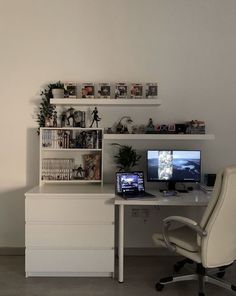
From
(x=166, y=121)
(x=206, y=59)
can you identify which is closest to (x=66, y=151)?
(x=166, y=121)

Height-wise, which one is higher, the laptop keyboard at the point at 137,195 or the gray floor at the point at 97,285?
the laptop keyboard at the point at 137,195

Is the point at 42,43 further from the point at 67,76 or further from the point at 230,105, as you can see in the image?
the point at 230,105

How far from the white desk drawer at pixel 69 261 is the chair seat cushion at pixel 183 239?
54 cm

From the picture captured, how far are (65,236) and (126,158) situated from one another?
1.03m

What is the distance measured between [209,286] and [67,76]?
8.29ft

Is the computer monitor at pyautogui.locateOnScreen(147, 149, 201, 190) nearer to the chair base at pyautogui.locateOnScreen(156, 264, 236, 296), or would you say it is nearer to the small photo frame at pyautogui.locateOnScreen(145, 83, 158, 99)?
the small photo frame at pyautogui.locateOnScreen(145, 83, 158, 99)

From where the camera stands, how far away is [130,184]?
3.58m

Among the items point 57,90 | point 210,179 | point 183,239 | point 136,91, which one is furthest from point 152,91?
point 183,239

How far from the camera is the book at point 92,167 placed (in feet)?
12.9

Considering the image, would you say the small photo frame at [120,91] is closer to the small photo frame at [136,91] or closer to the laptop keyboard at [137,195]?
the small photo frame at [136,91]

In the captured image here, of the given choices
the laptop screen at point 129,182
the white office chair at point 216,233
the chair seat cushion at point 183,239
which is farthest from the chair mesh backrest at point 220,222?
the laptop screen at point 129,182

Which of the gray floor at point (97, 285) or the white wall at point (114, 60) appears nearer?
the gray floor at point (97, 285)

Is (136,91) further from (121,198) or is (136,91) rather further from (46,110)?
(121,198)

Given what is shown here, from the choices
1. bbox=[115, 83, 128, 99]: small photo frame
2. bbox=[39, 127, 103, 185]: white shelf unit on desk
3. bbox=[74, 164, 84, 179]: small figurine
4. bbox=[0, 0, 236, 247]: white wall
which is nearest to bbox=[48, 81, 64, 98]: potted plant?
bbox=[0, 0, 236, 247]: white wall
